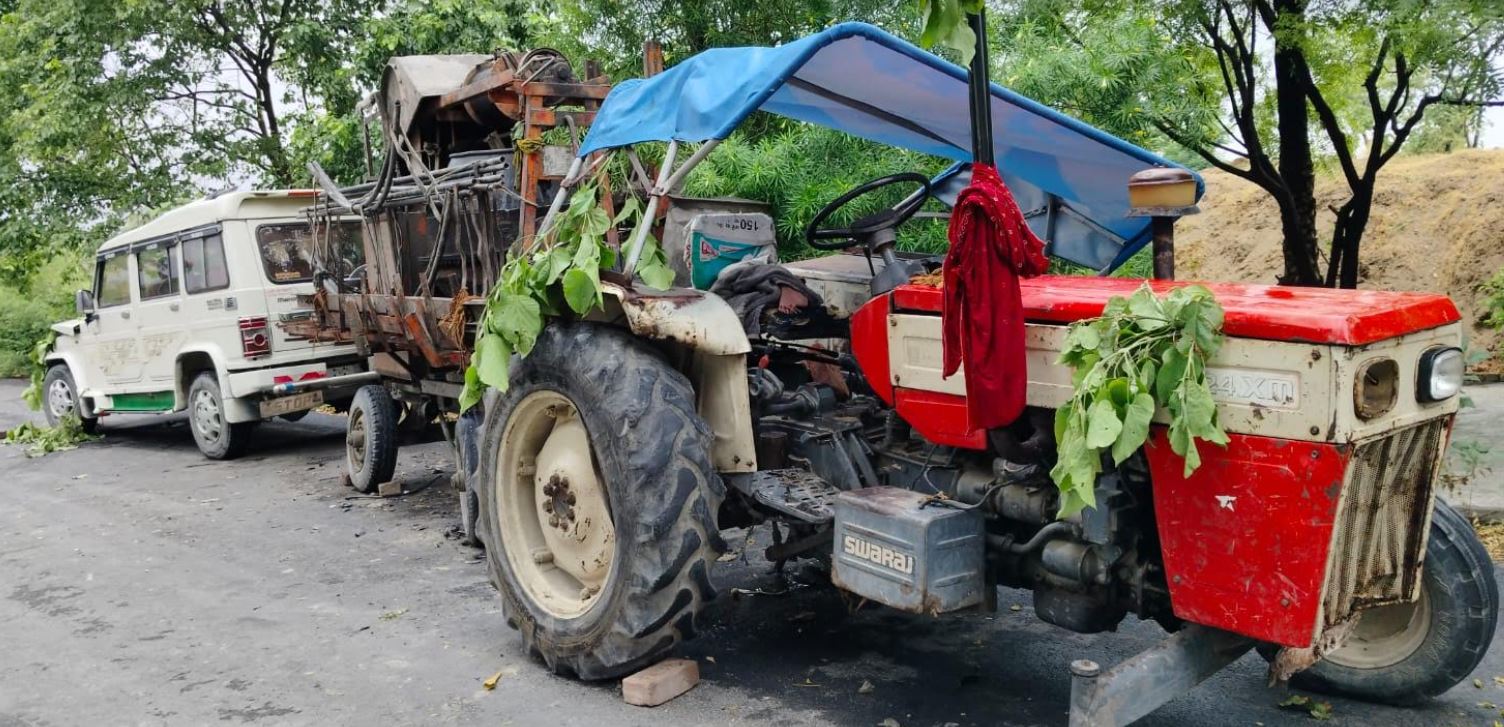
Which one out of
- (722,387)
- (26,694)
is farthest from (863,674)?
(26,694)

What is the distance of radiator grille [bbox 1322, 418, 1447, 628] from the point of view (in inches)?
118

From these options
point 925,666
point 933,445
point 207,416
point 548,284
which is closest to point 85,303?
point 207,416

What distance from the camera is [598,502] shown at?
4.46 meters

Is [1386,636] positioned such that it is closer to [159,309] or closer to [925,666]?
[925,666]

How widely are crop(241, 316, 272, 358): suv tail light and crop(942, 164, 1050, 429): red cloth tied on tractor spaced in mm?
8258

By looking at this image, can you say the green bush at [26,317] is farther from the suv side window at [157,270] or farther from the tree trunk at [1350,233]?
the tree trunk at [1350,233]

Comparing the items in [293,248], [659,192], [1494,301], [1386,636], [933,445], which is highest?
[293,248]

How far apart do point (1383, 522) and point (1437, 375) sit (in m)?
0.44

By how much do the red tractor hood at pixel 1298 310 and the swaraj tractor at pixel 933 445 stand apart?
0.03 feet

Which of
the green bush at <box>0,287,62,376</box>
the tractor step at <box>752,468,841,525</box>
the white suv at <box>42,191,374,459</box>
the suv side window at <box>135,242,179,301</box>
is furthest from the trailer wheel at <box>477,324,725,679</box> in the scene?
the green bush at <box>0,287,62,376</box>

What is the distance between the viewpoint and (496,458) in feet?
15.7

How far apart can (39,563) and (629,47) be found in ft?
20.4

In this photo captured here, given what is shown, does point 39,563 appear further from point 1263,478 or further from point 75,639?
point 1263,478

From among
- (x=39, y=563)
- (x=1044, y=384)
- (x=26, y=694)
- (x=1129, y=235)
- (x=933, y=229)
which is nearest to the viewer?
(x=1044, y=384)
